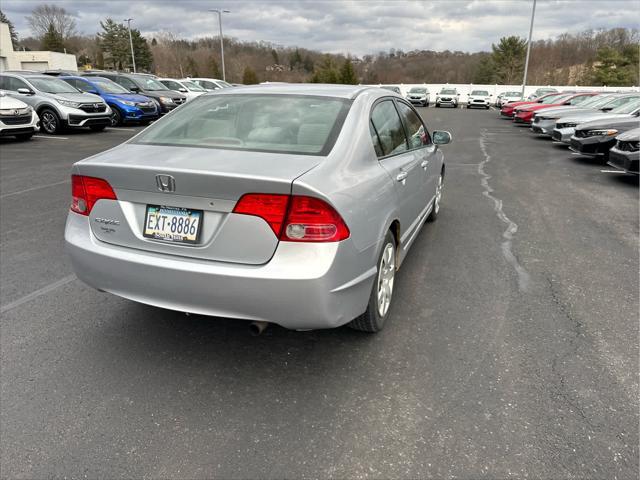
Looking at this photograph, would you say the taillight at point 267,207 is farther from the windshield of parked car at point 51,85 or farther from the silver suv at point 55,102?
the windshield of parked car at point 51,85

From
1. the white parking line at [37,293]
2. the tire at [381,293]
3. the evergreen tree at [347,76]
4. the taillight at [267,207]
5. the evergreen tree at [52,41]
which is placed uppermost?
the evergreen tree at [52,41]

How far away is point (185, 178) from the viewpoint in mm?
2463

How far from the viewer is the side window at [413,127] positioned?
4285mm

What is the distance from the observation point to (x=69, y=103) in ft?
45.1

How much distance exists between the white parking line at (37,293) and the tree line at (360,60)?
2354 inches

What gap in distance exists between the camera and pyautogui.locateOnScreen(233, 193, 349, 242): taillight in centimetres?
238

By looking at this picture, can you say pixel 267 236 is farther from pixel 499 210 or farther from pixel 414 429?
pixel 499 210

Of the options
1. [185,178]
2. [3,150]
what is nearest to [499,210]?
[185,178]

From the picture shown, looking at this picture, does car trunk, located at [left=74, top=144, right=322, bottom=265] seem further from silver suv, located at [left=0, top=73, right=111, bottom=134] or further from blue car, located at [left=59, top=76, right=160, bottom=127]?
blue car, located at [left=59, top=76, right=160, bottom=127]

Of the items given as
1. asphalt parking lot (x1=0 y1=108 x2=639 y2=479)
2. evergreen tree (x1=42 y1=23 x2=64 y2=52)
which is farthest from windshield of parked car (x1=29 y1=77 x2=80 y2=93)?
evergreen tree (x1=42 y1=23 x2=64 y2=52)

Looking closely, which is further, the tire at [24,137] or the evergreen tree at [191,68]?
Answer: the evergreen tree at [191,68]

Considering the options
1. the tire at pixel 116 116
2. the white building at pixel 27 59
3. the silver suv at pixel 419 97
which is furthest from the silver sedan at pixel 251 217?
the white building at pixel 27 59

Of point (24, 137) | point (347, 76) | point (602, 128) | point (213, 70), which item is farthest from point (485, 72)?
point (24, 137)

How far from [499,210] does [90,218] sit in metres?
5.48
